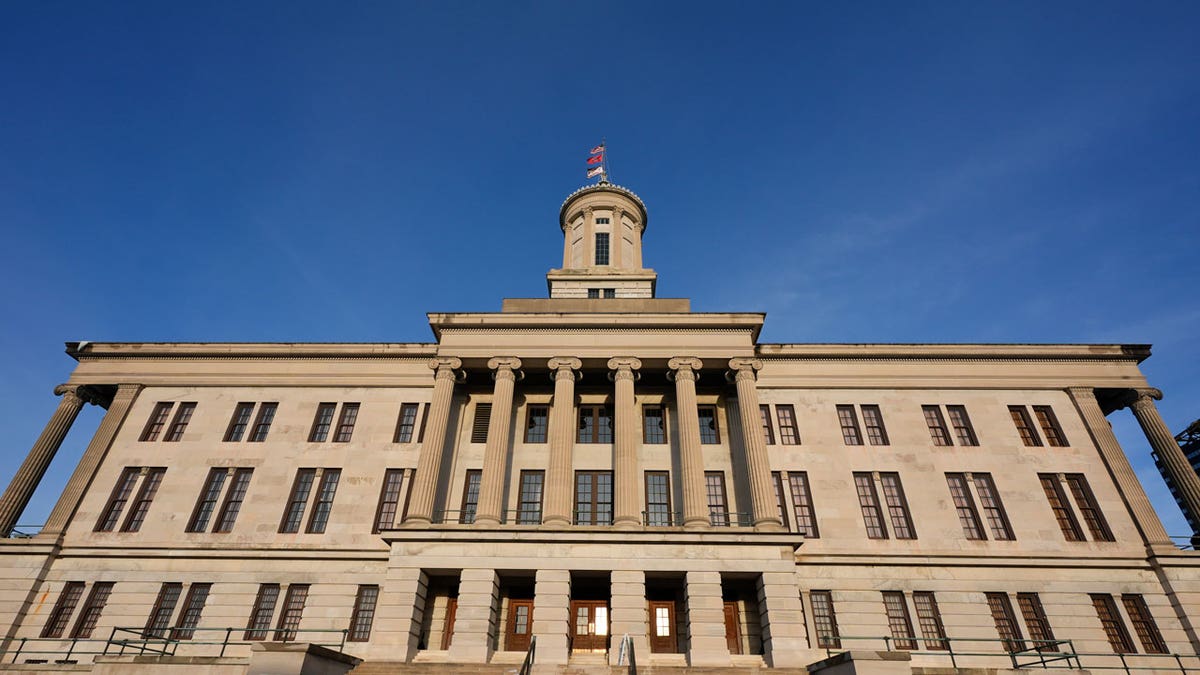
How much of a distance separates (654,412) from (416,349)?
13207mm

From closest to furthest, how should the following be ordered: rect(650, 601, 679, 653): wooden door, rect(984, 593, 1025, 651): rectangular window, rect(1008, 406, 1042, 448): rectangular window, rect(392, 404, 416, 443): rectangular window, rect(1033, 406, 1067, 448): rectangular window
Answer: rect(650, 601, 679, 653): wooden door, rect(984, 593, 1025, 651): rectangular window, rect(1033, 406, 1067, 448): rectangular window, rect(1008, 406, 1042, 448): rectangular window, rect(392, 404, 416, 443): rectangular window

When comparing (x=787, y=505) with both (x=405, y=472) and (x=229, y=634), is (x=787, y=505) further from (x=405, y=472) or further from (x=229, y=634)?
(x=229, y=634)

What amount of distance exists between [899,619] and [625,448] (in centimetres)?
1340

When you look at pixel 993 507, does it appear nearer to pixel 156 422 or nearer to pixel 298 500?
pixel 298 500

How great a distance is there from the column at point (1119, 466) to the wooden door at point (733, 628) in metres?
18.7

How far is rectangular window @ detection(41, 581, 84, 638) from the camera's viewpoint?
2591cm

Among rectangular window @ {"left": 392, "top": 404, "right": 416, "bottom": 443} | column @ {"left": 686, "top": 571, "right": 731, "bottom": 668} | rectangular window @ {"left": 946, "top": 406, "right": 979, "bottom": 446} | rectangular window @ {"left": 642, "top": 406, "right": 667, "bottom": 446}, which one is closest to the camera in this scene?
column @ {"left": 686, "top": 571, "right": 731, "bottom": 668}

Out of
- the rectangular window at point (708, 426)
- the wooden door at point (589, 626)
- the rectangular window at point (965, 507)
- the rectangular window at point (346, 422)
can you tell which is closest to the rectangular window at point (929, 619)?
the rectangular window at point (965, 507)

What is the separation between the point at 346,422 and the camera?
3166 cm

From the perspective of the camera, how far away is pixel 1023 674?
18906mm

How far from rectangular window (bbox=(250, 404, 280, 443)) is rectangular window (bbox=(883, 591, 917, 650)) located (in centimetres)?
3041

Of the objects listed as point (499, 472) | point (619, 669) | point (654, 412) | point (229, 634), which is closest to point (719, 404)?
point (654, 412)

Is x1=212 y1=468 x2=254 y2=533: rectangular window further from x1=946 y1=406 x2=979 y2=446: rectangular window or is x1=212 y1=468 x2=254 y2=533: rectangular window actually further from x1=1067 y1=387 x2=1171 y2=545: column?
x1=1067 y1=387 x2=1171 y2=545: column

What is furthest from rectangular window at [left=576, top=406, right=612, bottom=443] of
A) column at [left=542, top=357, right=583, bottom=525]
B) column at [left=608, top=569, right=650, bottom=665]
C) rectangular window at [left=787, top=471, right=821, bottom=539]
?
rectangular window at [left=787, top=471, right=821, bottom=539]
